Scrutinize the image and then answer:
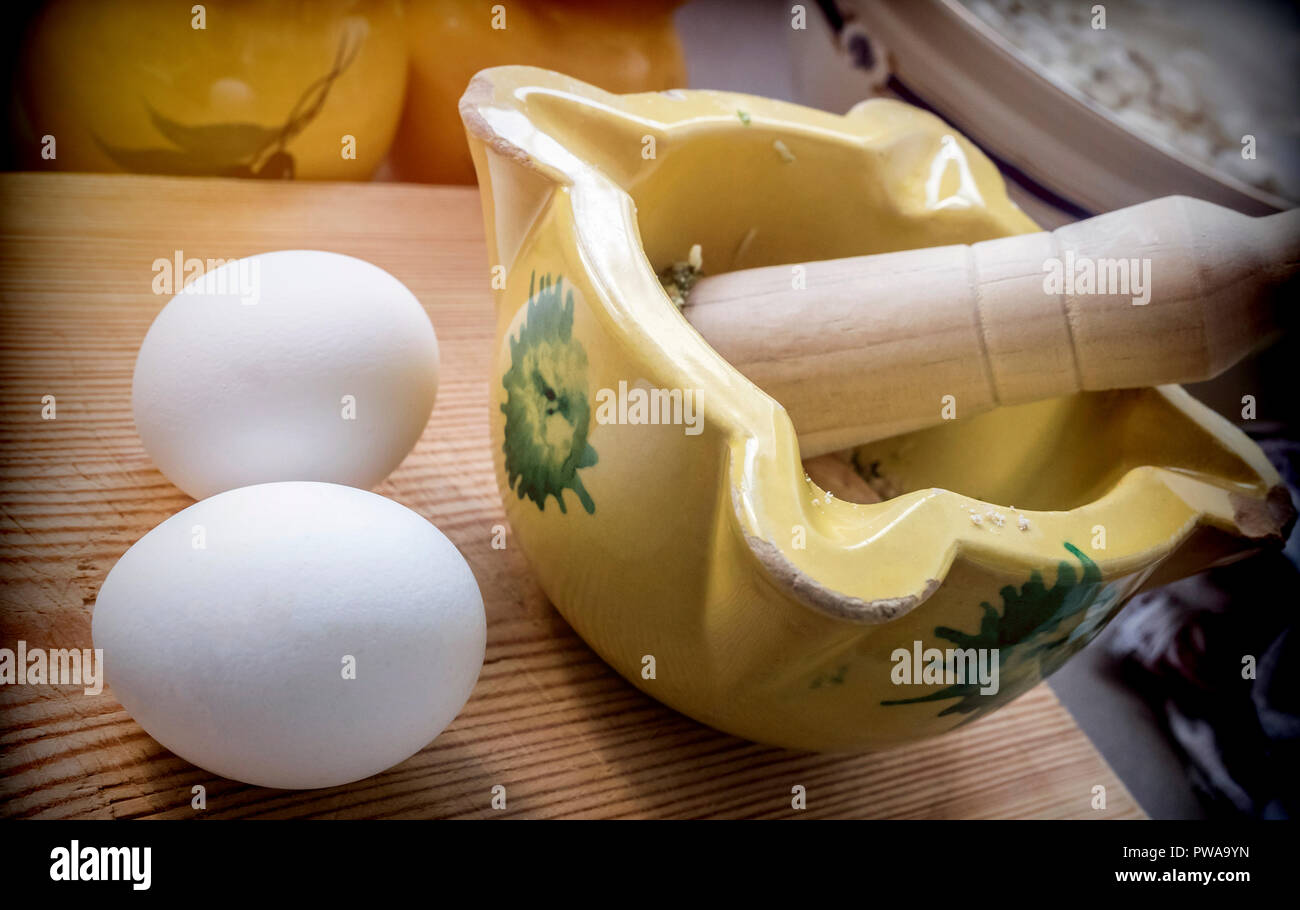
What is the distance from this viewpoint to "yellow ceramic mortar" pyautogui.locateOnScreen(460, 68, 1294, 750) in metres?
0.47

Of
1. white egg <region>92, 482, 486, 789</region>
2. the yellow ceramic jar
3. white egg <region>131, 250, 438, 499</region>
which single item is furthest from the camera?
the yellow ceramic jar

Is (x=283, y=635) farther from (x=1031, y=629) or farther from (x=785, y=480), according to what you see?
(x=1031, y=629)

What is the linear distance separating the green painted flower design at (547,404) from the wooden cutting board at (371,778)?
125 mm

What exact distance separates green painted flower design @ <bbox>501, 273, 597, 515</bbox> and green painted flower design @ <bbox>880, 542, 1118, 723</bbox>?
195mm

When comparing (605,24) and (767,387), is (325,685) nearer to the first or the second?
(767,387)

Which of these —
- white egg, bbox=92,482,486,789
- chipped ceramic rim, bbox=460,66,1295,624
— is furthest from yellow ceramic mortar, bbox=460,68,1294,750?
white egg, bbox=92,482,486,789

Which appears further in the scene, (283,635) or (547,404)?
(547,404)

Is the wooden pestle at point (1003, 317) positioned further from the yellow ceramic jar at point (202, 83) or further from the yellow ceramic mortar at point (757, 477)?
the yellow ceramic jar at point (202, 83)

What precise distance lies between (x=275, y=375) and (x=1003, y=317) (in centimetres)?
40

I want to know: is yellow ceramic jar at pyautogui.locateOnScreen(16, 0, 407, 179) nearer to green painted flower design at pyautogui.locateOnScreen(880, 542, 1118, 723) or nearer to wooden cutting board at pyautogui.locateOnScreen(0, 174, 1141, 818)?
wooden cutting board at pyautogui.locateOnScreen(0, 174, 1141, 818)

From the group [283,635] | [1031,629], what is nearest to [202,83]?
[283,635]

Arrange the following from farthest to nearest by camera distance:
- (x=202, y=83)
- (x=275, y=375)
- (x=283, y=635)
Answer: (x=202, y=83) → (x=275, y=375) → (x=283, y=635)

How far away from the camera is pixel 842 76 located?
100 cm

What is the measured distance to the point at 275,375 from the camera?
543mm
